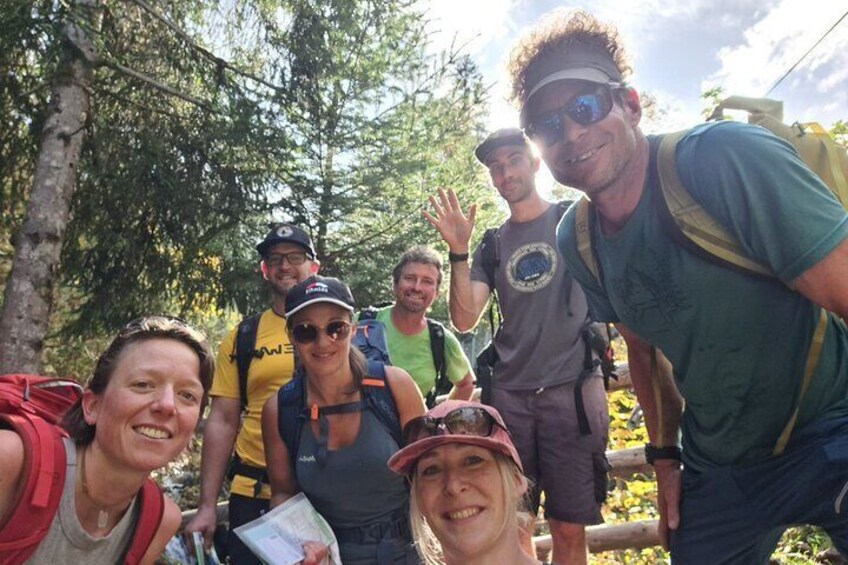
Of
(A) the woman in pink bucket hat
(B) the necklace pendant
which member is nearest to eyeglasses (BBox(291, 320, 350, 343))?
(A) the woman in pink bucket hat

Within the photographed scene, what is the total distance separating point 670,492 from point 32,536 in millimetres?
2491

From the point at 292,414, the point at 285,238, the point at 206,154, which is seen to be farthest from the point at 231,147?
the point at 292,414

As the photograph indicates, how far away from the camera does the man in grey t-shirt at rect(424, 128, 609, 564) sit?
3248 millimetres

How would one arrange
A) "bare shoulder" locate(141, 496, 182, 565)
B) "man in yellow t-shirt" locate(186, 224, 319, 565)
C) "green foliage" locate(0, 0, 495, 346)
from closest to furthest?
1. "bare shoulder" locate(141, 496, 182, 565)
2. "man in yellow t-shirt" locate(186, 224, 319, 565)
3. "green foliage" locate(0, 0, 495, 346)

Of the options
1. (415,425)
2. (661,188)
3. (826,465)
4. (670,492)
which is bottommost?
(670,492)

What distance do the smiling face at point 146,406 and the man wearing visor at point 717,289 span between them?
1.76m

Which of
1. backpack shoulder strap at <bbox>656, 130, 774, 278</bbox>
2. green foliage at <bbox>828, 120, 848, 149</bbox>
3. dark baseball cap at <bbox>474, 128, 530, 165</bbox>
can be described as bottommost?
backpack shoulder strap at <bbox>656, 130, 774, 278</bbox>

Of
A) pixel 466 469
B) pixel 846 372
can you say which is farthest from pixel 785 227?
pixel 466 469

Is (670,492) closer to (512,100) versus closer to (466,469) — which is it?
(466,469)

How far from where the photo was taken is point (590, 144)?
208 cm

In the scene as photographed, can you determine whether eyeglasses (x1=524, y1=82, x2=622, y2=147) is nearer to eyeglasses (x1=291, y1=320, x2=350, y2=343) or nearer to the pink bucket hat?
the pink bucket hat

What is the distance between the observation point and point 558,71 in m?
2.21

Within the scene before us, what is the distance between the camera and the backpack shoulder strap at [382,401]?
273cm

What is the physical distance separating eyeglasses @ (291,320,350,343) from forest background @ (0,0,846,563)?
13.0 ft
